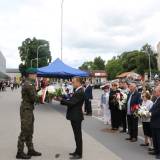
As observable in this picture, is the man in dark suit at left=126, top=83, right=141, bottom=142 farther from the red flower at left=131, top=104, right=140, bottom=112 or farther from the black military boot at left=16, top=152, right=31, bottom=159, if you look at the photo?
the black military boot at left=16, top=152, right=31, bottom=159

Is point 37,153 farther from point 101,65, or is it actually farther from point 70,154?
point 101,65

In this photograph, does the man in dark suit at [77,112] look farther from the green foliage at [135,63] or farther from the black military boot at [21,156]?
the green foliage at [135,63]

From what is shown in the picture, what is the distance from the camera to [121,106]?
1460 cm

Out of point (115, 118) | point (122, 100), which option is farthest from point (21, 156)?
point (115, 118)

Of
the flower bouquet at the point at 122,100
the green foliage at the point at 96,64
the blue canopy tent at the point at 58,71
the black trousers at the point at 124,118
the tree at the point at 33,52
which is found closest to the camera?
the flower bouquet at the point at 122,100

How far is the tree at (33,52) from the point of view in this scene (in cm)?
12345

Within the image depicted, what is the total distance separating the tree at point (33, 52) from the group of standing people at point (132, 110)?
106 meters

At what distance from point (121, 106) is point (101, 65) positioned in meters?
166

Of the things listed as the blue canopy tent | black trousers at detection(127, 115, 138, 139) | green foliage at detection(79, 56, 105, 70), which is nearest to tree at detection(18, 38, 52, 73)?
green foliage at detection(79, 56, 105, 70)

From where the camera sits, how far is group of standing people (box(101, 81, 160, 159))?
1064 cm

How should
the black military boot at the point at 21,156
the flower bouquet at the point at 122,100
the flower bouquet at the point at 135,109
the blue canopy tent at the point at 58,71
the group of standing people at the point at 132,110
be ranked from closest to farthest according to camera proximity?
the black military boot at the point at 21,156, the group of standing people at the point at 132,110, the flower bouquet at the point at 135,109, the flower bouquet at the point at 122,100, the blue canopy tent at the point at 58,71

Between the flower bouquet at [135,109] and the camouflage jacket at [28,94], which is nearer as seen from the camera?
the camouflage jacket at [28,94]

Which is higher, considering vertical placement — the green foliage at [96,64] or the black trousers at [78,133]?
the green foliage at [96,64]

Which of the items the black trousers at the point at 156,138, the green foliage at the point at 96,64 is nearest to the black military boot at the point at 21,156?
the black trousers at the point at 156,138
